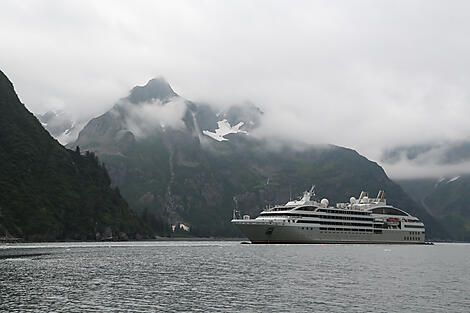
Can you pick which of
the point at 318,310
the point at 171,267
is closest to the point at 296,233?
the point at 171,267

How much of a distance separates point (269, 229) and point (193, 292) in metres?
135

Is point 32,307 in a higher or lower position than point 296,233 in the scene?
lower

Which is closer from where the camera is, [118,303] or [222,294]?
[118,303]

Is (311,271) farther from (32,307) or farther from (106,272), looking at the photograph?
(32,307)

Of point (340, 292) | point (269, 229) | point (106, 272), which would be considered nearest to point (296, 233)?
point (269, 229)

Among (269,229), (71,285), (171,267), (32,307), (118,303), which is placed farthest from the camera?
(269,229)

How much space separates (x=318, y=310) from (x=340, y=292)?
1300 centimetres

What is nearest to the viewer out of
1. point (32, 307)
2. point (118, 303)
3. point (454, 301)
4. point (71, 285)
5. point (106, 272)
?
point (32, 307)

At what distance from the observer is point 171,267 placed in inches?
3711

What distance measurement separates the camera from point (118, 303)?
2052 inches

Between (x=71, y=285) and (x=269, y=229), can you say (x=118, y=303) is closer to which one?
(x=71, y=285)

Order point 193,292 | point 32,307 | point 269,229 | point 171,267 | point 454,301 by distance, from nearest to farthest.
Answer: point 32,307 → point 454,301 → point 193,292 → point 171,267 → point 269,229

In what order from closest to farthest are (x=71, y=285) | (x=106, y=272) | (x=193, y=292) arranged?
(x=193, y=292)
(x=71, y=285)
(x=106, y=272)

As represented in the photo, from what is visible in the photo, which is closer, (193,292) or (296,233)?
(193,292)
